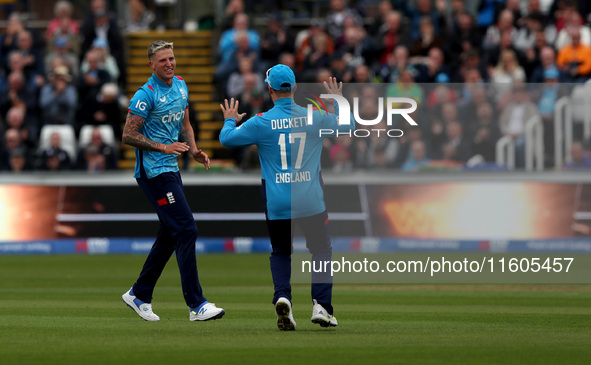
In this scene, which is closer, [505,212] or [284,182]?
[284,182]

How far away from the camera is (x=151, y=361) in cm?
852

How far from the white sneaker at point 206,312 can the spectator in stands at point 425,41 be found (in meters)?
13.1

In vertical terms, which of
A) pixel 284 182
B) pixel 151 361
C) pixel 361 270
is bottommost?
pixel 361 270

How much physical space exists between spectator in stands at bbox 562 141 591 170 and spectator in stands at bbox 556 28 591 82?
2527 millimetres

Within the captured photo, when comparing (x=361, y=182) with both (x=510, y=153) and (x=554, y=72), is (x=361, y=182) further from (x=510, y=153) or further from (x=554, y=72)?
(x=554, y=72)

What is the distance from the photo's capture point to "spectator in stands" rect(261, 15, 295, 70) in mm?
24812

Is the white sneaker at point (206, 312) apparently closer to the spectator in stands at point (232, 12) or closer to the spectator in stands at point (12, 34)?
the spectator in stands at point (232, 12)

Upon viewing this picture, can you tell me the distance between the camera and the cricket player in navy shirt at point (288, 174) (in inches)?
410

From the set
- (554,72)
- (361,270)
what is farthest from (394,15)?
(361,270)

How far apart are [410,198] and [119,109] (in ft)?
23.3

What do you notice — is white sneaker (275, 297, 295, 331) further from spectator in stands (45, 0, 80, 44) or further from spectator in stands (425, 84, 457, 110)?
spectator in stands (45, 0, 80, 44)

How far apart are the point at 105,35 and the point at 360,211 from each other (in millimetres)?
8760

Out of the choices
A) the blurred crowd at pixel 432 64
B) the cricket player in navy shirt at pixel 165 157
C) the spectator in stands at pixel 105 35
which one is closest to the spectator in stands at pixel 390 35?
the blurred crowd at pixel 432 64

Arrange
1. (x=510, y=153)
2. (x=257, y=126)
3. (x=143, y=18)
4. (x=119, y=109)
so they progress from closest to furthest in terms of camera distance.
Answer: (x=257, y=126) → (x=510, y=153) → (x=119, y=109) → (x=143, y=18)
